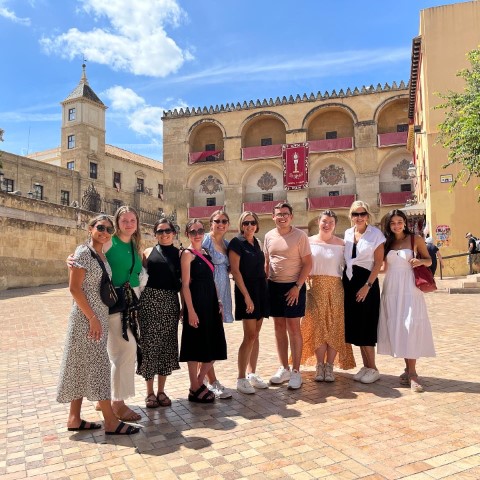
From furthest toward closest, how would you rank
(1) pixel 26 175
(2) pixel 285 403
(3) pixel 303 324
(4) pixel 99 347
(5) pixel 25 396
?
(1) pixel 26 175
(3) pixel 303 324
(5) pixel 25 396
(2) pixel 285 403
(4) pixel 99 347

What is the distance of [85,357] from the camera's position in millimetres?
3854

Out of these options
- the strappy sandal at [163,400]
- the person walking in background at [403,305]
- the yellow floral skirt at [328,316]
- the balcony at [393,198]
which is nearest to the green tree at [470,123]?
the person walking in background at [403,305]

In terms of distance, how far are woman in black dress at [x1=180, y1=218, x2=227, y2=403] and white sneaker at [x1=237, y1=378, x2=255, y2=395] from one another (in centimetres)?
35

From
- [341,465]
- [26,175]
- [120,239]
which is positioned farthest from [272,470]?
[26,175]

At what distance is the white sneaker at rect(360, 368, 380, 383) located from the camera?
5.08 meters

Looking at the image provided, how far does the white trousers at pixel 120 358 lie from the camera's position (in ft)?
13.2

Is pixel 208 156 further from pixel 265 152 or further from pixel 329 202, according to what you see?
pixel 329 202

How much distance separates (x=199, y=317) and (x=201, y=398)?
806mm

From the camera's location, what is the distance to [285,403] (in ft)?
14.7

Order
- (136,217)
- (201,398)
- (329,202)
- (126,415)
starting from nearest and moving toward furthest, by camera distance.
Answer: (126,415) < (136,217) < (201,398) < (329,202)

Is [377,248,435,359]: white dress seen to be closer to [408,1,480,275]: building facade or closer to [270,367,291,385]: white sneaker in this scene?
[270,367,291,385]: white sneaker

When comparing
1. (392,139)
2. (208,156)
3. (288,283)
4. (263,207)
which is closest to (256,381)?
(288,283)

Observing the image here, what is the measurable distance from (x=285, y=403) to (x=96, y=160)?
41563mm

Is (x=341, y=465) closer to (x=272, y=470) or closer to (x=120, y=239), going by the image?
(x=272, y=470)
